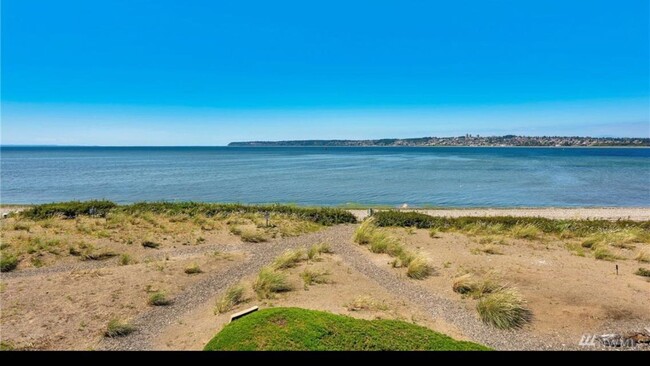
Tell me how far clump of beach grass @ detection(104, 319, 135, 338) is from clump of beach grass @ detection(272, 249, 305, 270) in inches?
173

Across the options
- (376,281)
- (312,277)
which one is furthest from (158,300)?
(376,281)

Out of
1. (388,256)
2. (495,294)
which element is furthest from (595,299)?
(388,256)

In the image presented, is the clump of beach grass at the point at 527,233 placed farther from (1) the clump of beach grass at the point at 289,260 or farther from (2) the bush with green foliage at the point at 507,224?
(1) the clump of beach grass at the point at 289,260

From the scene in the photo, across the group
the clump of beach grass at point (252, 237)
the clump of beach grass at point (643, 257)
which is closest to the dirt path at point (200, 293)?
the clump of beach grass at point (252, 237)

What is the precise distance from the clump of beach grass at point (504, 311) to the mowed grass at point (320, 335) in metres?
2.88

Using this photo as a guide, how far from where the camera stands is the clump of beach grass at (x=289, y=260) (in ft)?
39.0

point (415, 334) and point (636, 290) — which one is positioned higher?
point (415, 334)

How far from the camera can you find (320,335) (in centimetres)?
586

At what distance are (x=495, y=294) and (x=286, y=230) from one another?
10269 mm

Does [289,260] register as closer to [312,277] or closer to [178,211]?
[312,277]

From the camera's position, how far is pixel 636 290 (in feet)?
33.2

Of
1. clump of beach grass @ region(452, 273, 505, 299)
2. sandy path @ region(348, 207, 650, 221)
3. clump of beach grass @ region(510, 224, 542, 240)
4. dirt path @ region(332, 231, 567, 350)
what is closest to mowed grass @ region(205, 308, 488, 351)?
dirt path @ region(332, 231, 567, 350)

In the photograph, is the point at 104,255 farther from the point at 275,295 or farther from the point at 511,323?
the point at 511,323

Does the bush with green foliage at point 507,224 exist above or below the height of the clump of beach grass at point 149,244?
below
